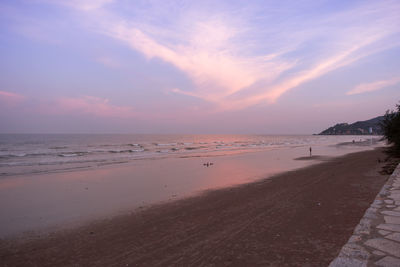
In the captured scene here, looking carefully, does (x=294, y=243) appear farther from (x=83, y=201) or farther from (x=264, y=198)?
(x=83, y=201)

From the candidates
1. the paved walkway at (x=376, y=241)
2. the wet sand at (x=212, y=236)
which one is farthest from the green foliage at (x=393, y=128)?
the paved walkway at (x=376, y=241)

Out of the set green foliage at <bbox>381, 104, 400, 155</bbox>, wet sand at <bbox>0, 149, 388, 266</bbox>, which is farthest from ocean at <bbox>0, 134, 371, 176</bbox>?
green foliage at <bbox>381, 104, 400, 155</bbox>

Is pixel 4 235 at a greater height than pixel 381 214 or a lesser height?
lesser

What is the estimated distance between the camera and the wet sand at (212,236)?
4.44m

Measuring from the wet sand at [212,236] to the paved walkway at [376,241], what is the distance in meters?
0.62

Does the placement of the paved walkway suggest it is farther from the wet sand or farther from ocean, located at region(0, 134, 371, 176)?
ocean, located at region(0, 134, 371, 176)

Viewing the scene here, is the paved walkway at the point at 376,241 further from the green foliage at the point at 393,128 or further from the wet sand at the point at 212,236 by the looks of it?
the green foliage at the point at 393,128

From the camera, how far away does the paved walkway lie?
3.17m

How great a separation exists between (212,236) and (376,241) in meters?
3.12

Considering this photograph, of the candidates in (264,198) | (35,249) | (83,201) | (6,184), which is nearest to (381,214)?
(264,198)

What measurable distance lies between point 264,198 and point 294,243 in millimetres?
4034

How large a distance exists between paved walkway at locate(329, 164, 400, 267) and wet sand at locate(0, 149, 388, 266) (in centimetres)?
62

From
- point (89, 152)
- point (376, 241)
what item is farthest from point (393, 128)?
point (89, 152)

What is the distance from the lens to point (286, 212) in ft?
22.8
